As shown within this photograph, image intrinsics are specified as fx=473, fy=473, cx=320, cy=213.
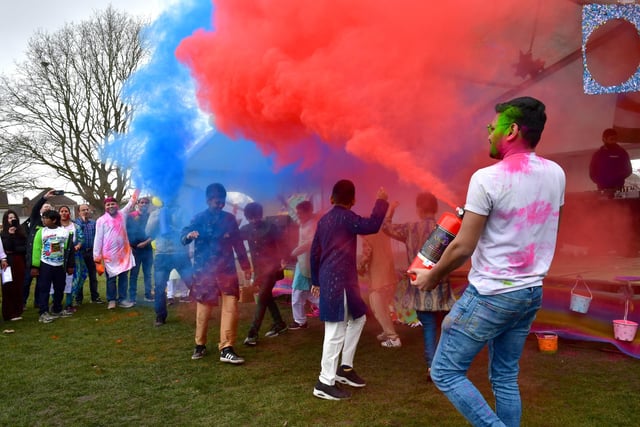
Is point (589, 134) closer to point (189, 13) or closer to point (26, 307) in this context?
point (189, 13)

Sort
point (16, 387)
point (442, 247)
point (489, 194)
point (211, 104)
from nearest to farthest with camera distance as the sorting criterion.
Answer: point (489, 194)
point (442, 247)
point (16, 387)
point (211, 104)

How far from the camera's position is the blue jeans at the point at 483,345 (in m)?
2.41

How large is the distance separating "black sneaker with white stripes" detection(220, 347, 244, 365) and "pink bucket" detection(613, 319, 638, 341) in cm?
390

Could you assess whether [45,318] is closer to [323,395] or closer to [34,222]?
[34,222]

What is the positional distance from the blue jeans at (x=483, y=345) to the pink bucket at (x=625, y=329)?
2.90 meters

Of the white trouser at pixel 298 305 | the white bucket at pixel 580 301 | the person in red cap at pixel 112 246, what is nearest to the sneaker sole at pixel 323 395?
the white trouser at pixel 298 305

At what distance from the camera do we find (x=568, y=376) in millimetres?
4418


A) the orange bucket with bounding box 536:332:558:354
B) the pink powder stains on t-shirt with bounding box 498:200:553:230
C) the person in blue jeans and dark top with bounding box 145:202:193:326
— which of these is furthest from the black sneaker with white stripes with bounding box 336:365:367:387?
the person in blue jeans and dark top with bounding box 145:202:193:326

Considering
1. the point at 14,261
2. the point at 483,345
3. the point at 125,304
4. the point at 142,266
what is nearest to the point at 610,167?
the point at 483,345

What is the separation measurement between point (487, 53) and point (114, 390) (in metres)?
5.22

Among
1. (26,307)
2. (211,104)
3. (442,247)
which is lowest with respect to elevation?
(26,307)

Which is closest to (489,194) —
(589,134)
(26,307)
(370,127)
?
(370,127)

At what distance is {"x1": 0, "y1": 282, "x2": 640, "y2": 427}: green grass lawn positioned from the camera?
3.71m

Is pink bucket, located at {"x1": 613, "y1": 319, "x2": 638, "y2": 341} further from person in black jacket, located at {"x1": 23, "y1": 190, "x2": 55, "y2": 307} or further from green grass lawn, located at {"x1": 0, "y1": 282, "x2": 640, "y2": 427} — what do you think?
person in black jacket, located at {"x1": 23, "y1": 190, "x2": 55, "y2": 307}
